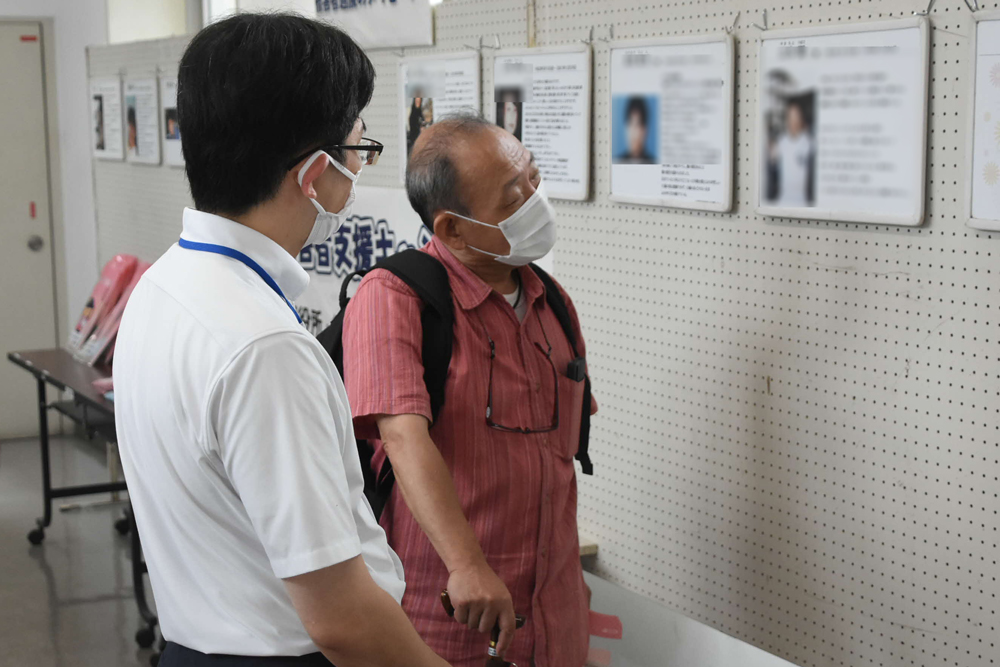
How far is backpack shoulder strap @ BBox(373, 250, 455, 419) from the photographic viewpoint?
172 centimetres

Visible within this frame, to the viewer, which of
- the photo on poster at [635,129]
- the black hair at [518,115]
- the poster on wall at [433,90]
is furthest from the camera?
the poster on wall at [433,90]

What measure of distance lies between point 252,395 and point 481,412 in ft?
2.60

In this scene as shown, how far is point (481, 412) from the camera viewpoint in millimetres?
1730

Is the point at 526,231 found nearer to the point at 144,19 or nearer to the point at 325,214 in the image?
the point at 325,214

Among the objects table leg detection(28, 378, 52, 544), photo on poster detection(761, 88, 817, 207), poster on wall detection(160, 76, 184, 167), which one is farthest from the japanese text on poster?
poster on wall detection(160, 76, 184, 167)

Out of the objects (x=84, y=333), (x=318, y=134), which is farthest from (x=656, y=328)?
(x=84, y=333)

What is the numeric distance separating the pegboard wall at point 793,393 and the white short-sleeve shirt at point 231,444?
1.27 m

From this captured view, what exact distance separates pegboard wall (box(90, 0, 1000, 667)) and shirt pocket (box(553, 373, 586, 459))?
587 millimetres

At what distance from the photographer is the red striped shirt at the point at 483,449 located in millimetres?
1706

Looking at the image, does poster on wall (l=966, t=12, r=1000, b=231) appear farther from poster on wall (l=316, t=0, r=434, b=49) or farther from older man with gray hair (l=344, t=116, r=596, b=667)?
poster on wall (l=316, t=0, r=434, b=49)

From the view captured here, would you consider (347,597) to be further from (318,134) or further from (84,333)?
(84,333)

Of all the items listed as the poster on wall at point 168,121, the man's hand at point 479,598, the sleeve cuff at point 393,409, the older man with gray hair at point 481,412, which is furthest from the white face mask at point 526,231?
the poster on wall at point 168,121

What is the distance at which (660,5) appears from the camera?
243cm

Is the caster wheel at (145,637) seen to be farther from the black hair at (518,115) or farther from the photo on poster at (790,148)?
the photo on poster at (790,148)
